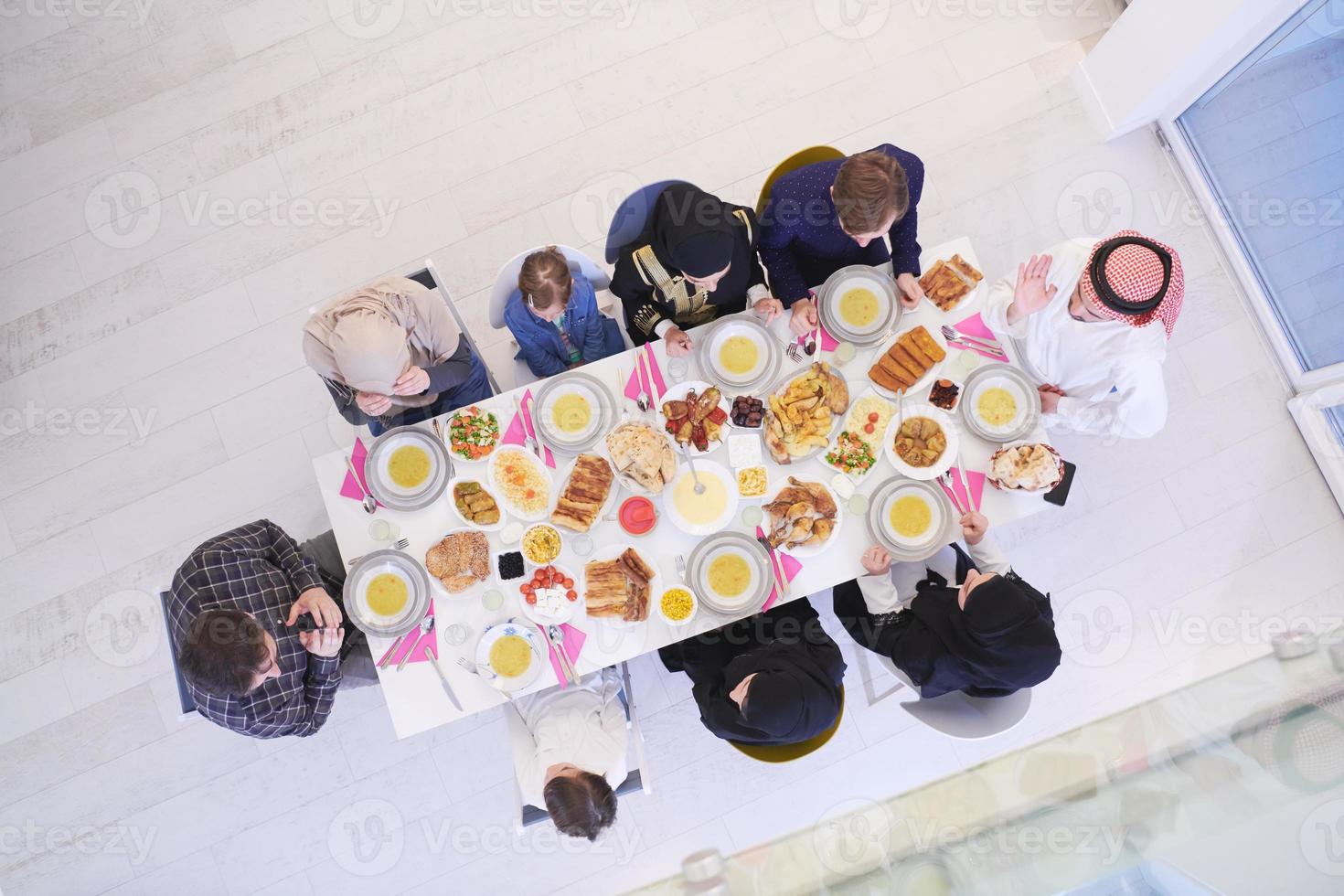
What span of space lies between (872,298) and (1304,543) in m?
2.70

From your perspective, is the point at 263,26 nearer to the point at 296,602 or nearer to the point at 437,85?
the point at 437,85

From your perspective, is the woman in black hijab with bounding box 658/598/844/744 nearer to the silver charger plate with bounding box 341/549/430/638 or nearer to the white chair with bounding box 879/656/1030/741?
the white chair with bounding box 879/656/1030/741

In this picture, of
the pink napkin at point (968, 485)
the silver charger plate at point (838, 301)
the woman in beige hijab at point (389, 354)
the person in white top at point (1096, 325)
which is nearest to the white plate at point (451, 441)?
the woman in beige hijab at point (389, 354)

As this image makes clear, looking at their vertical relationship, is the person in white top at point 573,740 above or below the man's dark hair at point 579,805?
above

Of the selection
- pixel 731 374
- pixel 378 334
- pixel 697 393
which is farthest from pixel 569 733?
pixel 378 334

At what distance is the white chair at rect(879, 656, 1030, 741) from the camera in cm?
297

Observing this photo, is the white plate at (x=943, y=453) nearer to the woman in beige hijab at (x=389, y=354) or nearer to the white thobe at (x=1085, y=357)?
the white thobe at (x=1085, y=357)

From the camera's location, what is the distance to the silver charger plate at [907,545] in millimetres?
2885

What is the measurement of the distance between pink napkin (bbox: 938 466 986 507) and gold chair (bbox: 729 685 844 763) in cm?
84

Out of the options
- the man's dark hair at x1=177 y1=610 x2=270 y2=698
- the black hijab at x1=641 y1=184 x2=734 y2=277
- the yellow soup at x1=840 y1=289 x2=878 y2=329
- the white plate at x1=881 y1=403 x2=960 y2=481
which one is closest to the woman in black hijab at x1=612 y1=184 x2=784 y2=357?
the black hijab at x1=641 y1=184 x2=734 y2=277

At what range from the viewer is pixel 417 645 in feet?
9.57

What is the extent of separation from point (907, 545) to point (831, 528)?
279 mm

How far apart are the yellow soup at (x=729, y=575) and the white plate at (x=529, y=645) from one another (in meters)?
0.67

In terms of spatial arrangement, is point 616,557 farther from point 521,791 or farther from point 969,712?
point 969,712
